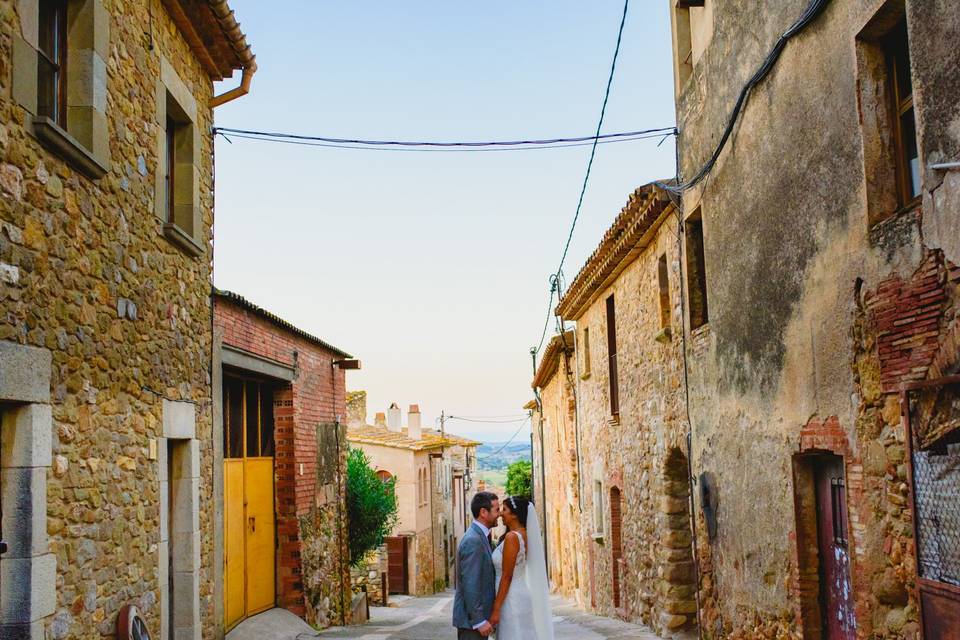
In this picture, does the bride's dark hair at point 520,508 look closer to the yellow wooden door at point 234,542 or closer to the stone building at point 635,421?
the stone building at point 635,421

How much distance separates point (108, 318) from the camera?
6.48 meters

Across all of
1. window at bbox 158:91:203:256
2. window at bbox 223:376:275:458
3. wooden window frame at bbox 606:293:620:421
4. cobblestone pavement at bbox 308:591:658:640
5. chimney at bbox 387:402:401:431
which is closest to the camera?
window at bbox 158:91:203:256

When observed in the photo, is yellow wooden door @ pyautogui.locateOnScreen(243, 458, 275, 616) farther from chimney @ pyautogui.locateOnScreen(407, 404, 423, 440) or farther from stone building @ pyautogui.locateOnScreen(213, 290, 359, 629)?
chimney @ pyautogui.locateOnScreen(407, 404, 423, 440)

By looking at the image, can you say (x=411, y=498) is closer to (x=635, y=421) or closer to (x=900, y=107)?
(x=635, y=421)

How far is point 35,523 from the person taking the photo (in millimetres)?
5176

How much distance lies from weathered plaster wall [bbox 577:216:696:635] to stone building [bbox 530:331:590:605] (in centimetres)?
324

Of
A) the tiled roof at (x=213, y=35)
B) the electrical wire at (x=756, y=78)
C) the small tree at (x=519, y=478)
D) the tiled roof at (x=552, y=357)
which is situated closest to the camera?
the electrical wire at (x=756, y=78)

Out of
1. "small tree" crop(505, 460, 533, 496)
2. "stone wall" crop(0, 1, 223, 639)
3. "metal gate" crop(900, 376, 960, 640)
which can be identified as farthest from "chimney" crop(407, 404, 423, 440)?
"metal gate" crop(900, 376, 960, 640)

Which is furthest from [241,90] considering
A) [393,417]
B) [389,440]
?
[393,417]

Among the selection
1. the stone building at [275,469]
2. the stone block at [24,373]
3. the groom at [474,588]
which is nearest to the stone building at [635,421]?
the stone building at [275,469]

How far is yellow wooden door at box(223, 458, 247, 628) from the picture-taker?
10016mm

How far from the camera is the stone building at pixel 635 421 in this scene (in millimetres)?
10906

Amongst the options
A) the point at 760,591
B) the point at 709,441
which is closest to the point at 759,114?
the point at 709,441

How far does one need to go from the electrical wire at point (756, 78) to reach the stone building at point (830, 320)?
0.16ft
